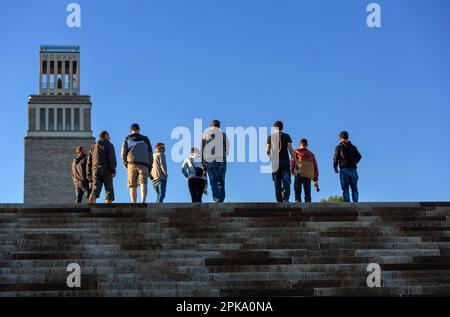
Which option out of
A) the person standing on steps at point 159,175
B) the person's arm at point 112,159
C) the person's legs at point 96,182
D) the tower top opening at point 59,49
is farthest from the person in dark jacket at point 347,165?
the tower top opening at point 59,49

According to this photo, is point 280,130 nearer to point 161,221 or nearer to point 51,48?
point 161,221

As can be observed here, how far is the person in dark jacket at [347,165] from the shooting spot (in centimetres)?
2450

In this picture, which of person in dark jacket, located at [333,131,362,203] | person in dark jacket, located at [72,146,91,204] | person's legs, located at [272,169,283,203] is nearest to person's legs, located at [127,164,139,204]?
person in dark jacket, located at [72,146,91,204]

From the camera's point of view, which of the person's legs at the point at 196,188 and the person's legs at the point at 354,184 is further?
the person's legs at the point at 196,188

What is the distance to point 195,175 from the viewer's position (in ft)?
81.2

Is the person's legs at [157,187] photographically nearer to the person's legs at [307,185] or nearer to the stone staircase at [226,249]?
the person's legs at [307,185]

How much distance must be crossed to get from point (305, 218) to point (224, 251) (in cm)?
224

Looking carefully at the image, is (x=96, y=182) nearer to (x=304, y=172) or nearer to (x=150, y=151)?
(x=150, y=151)

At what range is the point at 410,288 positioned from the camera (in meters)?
18.5

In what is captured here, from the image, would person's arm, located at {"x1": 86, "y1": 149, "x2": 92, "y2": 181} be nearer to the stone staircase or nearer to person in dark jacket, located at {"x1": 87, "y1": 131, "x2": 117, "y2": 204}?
person in dark jacket, located at {"x1": 87, "y1": 131, "x2": 117, "y2": 204}

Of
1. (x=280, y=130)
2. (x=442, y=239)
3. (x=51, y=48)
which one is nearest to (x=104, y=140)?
(x=280, y=130)

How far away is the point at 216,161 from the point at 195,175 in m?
0.67

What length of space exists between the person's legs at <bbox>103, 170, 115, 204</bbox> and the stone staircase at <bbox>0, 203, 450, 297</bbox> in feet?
8.24
